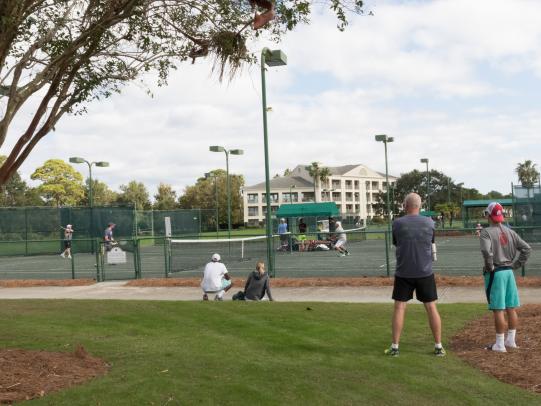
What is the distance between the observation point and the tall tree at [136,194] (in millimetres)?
111700

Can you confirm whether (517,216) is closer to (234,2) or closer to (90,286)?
(90,286)

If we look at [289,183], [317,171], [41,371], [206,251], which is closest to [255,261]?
[206,251]

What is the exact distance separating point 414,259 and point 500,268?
109 cm

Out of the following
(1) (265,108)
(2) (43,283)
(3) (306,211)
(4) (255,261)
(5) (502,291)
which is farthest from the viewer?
(3) (306,211)

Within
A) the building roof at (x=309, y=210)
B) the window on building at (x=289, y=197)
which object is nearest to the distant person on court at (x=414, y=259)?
the building roof at (x=309, y=210)

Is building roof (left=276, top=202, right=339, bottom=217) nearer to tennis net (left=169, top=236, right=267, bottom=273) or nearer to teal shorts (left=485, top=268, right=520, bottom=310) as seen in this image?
tennis net (left=169, top=236, right=267, bottom=273)

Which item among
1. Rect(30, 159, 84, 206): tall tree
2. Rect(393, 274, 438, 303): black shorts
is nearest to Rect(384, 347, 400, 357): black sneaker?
Rect(393, 274, 438, 303): black shorts

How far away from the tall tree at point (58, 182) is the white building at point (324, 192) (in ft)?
142

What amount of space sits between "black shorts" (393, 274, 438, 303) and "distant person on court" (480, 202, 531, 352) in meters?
0.76

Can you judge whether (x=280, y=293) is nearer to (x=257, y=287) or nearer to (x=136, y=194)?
(x=257, y=287)

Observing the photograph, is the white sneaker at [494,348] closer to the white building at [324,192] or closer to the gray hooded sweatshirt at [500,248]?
the gray hooded sweatshirt at [500,248]

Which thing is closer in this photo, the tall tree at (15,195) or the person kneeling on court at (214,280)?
the person kneeling on court at (214,280)

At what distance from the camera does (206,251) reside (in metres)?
19.8

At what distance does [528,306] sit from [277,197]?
117 m
